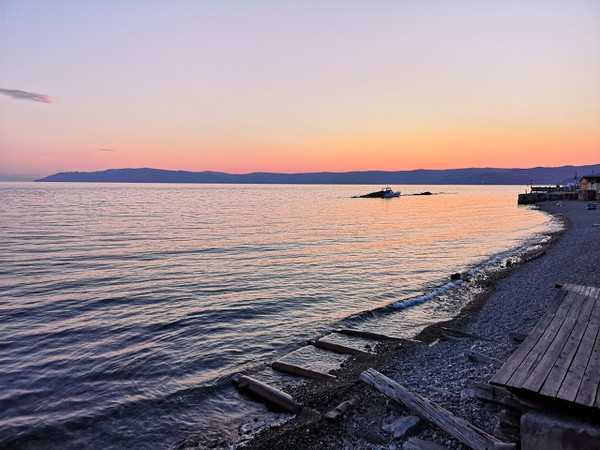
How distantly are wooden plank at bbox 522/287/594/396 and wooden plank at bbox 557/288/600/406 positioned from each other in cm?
9

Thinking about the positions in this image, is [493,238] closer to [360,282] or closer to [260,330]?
[360,282]

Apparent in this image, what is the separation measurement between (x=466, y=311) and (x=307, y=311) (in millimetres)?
6623

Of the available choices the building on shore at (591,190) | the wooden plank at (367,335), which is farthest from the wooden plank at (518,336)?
the building on shore at (591,190)

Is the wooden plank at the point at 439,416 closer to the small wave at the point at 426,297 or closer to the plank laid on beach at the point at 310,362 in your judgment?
the plank laid on beach at the point at 310,362

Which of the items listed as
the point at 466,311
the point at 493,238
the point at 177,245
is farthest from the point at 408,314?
the point at 493,238

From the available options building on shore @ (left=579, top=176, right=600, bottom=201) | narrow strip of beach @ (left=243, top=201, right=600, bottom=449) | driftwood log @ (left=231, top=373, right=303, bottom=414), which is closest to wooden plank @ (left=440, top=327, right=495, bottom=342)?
narrow strip of beach @ (left=243, top=201, right=600, bottom=449)

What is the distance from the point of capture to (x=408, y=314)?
54.9ft

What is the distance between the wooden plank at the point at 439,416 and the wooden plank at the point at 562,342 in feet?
3.39

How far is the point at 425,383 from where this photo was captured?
9.02 m

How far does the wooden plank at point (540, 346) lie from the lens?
5.24m

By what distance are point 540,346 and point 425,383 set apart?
3298 mm

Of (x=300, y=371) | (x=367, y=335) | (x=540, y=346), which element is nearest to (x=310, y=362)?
(x=300, y=371)

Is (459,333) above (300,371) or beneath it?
above

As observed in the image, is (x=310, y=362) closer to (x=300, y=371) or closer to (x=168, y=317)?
(x=300, y=371)
